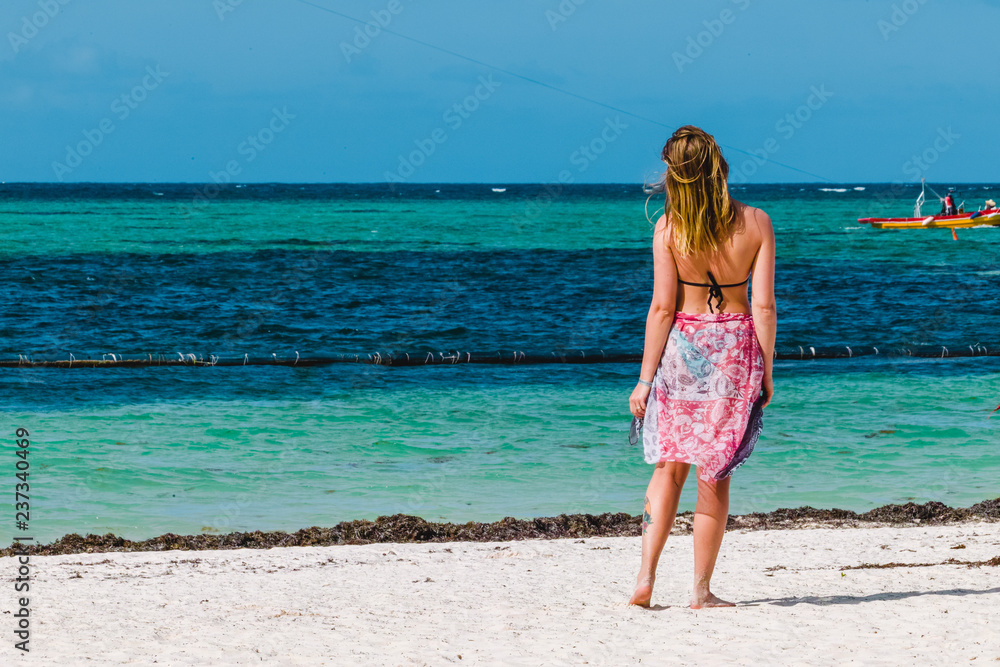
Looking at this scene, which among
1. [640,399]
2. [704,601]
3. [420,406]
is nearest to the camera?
[640,399]

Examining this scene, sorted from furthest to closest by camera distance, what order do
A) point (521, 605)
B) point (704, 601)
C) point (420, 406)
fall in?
point (420, 406)
point (521, 605)
point (704, 601)

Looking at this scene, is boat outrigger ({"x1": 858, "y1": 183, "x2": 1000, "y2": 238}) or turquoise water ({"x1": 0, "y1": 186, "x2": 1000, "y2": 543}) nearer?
turquoise water ({"x1": 0, "y1": 186, "x2": 1000, "y2": 543})

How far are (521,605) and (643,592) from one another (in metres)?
0.51

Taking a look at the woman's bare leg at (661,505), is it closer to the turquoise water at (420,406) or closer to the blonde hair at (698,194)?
the blonde hair at (698,194)

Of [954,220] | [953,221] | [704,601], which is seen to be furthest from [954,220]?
[704,601]

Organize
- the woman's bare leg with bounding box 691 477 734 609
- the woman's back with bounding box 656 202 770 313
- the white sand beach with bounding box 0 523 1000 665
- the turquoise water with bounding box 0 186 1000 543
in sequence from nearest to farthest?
the white sand beach with bounding box 0 523 1000 665
the woman's back with bounding box 656 202 770 313
the woman's bare leg with bounding box 691 477 734 609
the turquoise water with bounding box 0 186 1000 543

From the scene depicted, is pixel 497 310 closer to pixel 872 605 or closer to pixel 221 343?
pixel 221 343

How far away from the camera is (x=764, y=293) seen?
3191 mm

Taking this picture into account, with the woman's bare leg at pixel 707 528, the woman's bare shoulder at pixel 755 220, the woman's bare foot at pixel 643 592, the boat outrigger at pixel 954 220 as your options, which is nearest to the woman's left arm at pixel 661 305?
the woman's bare shoulder at pixel 755 220

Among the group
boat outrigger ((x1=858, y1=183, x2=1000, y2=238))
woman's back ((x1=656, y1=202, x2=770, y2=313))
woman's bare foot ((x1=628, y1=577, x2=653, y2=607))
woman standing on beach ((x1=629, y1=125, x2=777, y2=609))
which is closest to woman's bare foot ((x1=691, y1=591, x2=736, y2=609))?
woman's bare foot ((x1=628, y1=577, x2=653, y2=607))

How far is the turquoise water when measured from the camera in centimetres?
638

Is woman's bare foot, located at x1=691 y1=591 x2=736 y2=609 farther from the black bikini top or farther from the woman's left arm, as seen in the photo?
the black bikini top

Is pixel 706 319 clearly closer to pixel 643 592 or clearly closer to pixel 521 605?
pixel 643 592

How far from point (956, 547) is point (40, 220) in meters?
51.8
